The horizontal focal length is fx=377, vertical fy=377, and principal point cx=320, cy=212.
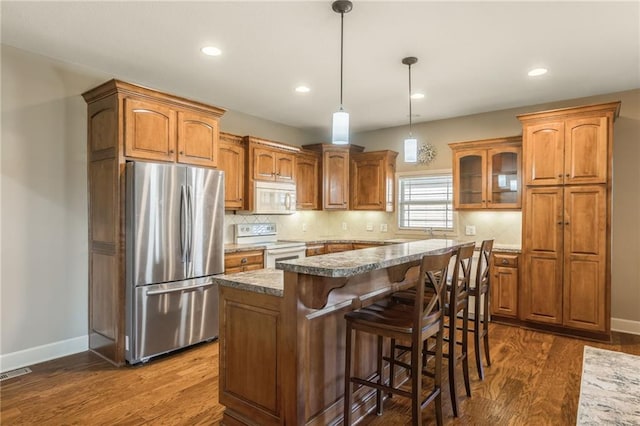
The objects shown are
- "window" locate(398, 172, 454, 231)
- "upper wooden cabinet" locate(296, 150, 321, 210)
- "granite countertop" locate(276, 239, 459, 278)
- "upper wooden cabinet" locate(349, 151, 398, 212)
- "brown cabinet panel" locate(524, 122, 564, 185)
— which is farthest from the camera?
"upper wooden cabinet" locate(349, 151, 398, 212)

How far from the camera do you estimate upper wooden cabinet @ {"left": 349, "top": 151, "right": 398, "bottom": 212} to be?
19.2 ft

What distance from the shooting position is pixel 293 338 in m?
1.97

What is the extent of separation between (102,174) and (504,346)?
419cm

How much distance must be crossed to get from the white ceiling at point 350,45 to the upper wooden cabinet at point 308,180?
54.6 inches

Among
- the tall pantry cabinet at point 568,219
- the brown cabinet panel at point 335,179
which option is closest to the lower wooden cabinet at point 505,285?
the tall pantry cabinet at point 568,219

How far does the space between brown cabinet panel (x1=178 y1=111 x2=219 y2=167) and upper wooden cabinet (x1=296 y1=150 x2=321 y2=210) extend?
183cm

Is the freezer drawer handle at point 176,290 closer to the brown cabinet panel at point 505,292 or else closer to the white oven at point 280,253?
the white oven at point 280,253

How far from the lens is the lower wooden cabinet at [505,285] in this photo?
4.42m

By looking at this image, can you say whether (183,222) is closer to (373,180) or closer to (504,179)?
(373,180)

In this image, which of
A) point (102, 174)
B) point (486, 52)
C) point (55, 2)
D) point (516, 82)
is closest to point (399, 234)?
point (516, 82)

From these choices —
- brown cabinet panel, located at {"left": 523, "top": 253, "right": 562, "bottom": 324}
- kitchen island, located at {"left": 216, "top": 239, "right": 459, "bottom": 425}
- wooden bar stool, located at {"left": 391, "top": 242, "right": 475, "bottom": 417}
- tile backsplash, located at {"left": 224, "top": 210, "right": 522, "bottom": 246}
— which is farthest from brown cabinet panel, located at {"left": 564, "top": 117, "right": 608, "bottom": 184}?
kitchen island, located at {"left": 216, "top": 239, "right": 459, "bottom": 425}

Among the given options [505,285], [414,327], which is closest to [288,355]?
[414,327]

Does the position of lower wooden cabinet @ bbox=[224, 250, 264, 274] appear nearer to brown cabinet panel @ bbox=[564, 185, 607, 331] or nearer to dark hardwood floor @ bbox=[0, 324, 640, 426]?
dark hardwood floor @ bbox=[0, 324, 640, 426]

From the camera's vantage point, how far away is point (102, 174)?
11.3ft
